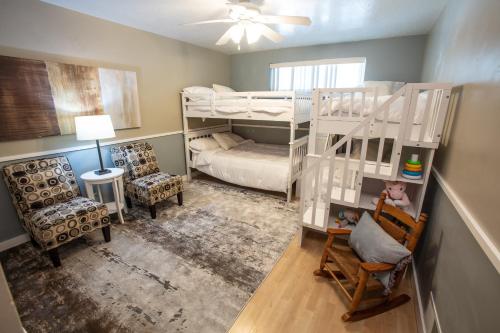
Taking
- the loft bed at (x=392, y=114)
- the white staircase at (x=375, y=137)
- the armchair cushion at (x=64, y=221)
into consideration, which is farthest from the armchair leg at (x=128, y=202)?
the loft bed at (x=392, y=114)

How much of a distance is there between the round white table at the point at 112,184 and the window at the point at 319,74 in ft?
10.5

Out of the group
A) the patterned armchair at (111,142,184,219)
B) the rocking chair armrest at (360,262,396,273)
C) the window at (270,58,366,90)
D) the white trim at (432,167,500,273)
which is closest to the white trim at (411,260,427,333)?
the rocking chair armrest at (360,262,396,273)

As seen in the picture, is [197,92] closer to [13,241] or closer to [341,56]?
[341,56]

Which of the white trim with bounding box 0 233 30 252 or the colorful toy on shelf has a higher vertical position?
the colorful toy on shelf

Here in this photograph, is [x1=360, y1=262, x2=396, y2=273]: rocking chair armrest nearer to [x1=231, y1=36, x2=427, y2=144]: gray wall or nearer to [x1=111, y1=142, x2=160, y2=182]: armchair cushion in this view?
[x1=111, y1=142, x2=160, y2=182]: armchair cushion

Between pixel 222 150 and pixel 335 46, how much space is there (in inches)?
100

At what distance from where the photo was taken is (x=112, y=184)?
2.74 meters

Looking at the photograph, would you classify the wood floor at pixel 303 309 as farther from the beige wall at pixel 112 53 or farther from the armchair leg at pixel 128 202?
the beige wall at pixel 112 53

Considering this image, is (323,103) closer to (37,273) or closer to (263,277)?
(263,277)

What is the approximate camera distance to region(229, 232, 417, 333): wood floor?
4.98 feet

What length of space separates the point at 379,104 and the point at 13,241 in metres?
3.77

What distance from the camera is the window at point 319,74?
3811 millimetres

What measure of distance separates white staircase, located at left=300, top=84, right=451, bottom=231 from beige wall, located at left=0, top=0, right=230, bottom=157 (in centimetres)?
250

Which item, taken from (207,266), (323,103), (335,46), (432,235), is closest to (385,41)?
(335,46)
